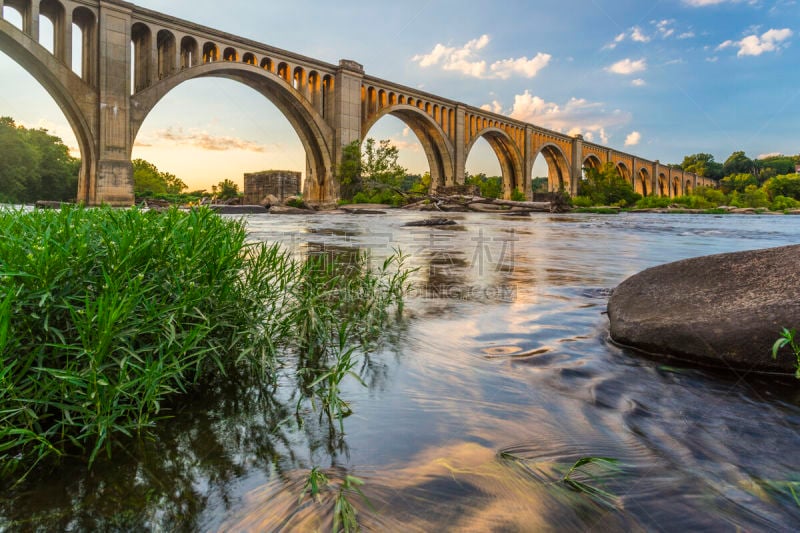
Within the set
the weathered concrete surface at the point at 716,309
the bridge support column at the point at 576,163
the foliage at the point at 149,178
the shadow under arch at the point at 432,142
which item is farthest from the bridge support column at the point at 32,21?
the bridge support column at the point at 576,163

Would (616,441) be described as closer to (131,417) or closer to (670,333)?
(670,333)

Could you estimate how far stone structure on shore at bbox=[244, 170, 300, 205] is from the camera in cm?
4081

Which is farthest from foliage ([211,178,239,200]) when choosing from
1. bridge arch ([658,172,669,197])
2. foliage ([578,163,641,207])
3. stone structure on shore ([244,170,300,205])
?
bridge arch ([658,172,669,197])

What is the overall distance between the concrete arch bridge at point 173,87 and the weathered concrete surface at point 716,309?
24.2m

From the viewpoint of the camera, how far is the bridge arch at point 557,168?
60650 mm

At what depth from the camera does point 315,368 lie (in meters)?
1.99

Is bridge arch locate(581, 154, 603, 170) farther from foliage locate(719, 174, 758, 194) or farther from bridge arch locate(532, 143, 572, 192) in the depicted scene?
foliage locate(719, 174, 758, 194)

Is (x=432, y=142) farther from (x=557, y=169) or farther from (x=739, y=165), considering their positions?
(x=739, y=165)

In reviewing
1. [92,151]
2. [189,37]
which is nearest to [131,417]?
[92,151]

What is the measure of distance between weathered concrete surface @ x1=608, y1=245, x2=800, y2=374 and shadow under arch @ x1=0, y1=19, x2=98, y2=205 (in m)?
24.0

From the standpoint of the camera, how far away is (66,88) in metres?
21.4

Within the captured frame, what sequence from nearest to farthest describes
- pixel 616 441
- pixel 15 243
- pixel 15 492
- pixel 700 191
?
pixel 15 492 < pixel 616 441 < pixel 15 243 < pixel 700 191

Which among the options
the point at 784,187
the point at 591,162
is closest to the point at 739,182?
the point at 784,187

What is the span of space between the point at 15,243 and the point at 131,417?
68cm
